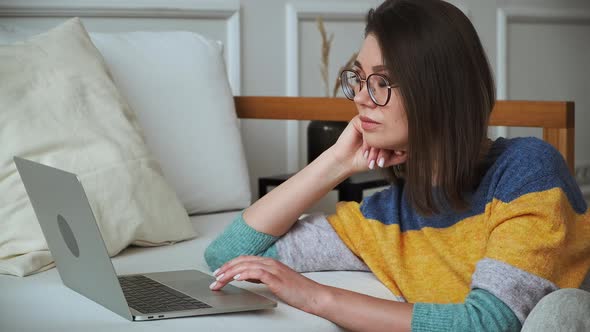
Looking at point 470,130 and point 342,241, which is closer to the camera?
point 470,130

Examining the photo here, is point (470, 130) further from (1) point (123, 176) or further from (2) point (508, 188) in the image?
(1) point (123, 176)

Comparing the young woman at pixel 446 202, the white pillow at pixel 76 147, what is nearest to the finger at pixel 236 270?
the young woman at pixel 446 202

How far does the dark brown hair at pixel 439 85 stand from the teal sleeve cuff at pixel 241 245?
0.31 meters

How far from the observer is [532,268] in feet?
3.61

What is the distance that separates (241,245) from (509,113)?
70 cm

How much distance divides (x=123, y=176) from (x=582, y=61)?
2383 millimetres

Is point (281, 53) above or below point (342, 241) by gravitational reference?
above

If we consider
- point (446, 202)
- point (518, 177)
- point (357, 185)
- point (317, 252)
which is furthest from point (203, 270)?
point (357, 185)

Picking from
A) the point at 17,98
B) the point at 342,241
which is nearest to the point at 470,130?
the point at 342,241

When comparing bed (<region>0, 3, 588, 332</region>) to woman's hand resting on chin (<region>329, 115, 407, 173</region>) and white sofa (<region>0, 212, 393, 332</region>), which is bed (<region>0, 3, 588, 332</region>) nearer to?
white sofa (<region>0, 212, 393, 332</region>)

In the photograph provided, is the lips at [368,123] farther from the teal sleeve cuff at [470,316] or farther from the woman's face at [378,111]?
the teal sleeve cuff at [470,316]

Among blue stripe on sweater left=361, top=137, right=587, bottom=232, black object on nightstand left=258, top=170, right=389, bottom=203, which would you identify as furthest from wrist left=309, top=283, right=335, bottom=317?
black object on nightstand left=258, top=170, right=389, bottom=203

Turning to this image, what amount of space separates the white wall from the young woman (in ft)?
4.62

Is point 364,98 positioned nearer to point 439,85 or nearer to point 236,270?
point 439,85
